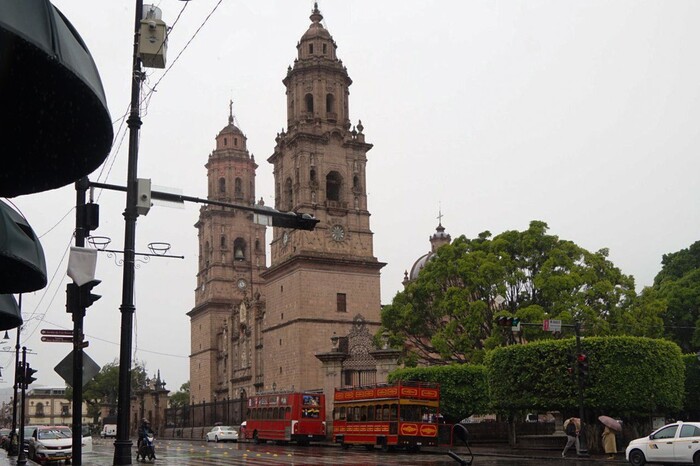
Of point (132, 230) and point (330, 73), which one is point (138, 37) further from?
point (330, 73)

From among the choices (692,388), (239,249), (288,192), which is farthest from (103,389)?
(692,388)

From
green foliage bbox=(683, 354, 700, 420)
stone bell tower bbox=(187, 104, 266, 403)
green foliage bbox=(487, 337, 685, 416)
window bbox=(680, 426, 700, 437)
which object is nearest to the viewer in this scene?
window bbox=(680, 426, 700, 437)

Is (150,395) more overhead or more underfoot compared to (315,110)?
more underfoot

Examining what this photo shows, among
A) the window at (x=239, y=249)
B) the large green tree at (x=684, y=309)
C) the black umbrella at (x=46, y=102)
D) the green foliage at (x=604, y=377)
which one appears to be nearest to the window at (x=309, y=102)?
the window at (x=239, y=249)

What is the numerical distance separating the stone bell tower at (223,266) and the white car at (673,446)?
54.2 metres

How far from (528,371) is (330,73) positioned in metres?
34.2

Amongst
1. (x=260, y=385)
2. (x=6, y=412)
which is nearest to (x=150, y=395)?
(x=260, y=385)

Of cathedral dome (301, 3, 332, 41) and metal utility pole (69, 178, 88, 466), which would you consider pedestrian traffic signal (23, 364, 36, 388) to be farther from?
cathedral dome (301, 3, 332, 41)

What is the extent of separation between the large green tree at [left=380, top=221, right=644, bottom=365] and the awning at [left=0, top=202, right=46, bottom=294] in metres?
34.8

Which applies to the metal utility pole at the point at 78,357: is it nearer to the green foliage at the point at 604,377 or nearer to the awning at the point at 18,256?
the awning at the point at 18,256

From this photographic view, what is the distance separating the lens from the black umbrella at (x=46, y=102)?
4117mm

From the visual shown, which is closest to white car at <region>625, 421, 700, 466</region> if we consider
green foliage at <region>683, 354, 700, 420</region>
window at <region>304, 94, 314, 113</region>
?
green foliage at <region>683, 354, 700, 420</region>

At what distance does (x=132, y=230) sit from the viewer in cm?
1524

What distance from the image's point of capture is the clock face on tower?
59575 mm
